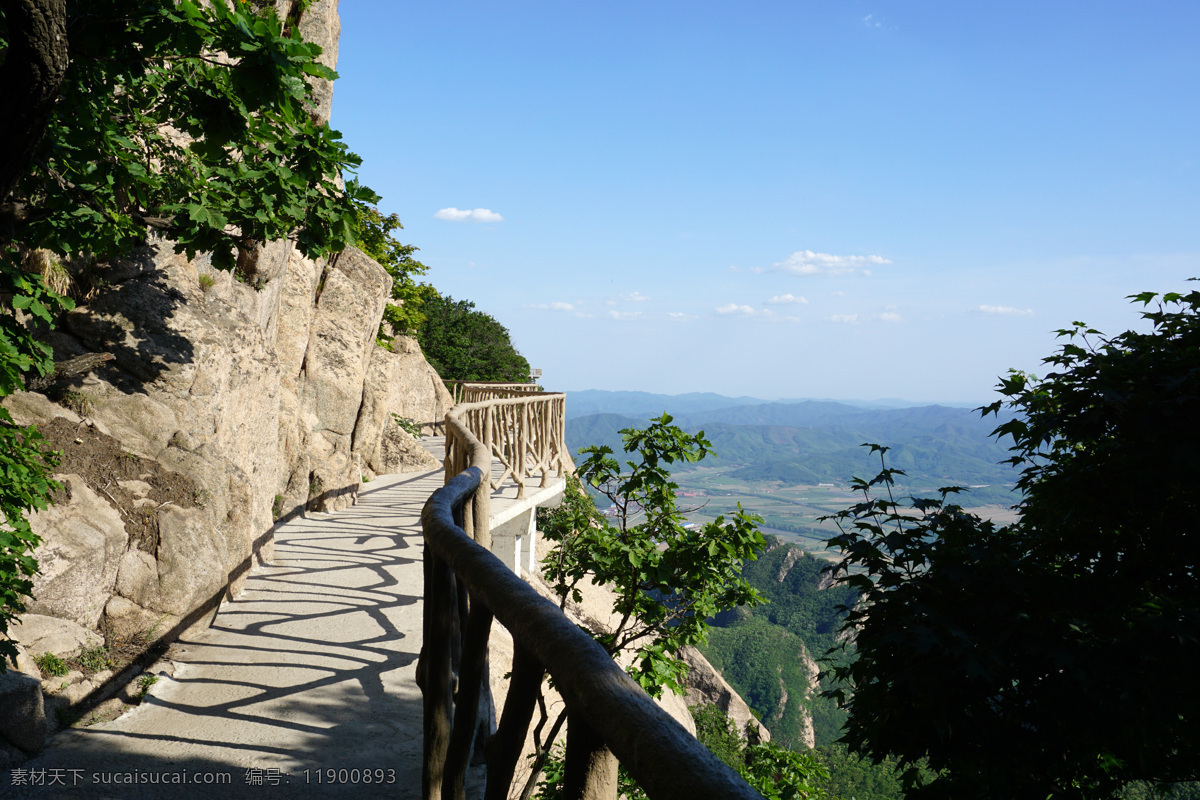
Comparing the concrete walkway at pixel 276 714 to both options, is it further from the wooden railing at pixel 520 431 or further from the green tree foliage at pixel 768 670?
the green tree foliage at pixel 768 670

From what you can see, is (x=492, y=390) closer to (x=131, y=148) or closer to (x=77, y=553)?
(x=77, y=553)

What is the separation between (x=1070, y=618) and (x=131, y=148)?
5389mm

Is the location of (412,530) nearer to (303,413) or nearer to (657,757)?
(303,413)

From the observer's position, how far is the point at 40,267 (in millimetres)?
5762

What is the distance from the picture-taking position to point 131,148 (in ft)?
13.2

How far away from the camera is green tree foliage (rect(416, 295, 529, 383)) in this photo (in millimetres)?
32625

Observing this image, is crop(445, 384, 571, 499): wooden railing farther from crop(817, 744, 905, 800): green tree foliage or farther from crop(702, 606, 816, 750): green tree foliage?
crop(702, 606, 816, 750): green tree foliage

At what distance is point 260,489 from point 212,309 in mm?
2038

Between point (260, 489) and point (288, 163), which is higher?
point (288, 163)

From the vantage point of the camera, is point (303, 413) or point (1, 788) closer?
point (1, 788)

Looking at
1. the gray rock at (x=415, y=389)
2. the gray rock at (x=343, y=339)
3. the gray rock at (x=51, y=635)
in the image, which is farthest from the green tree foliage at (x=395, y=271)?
the gray rock at (x=51, y=635)

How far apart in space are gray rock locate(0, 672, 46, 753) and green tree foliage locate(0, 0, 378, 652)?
351mm

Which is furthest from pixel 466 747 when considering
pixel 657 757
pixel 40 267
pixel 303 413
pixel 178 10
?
pixel 303 413

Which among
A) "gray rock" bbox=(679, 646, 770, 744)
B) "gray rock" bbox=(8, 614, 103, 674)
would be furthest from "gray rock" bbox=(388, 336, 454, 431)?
"gray rock" bbox=(8, 614, 103, 674)
